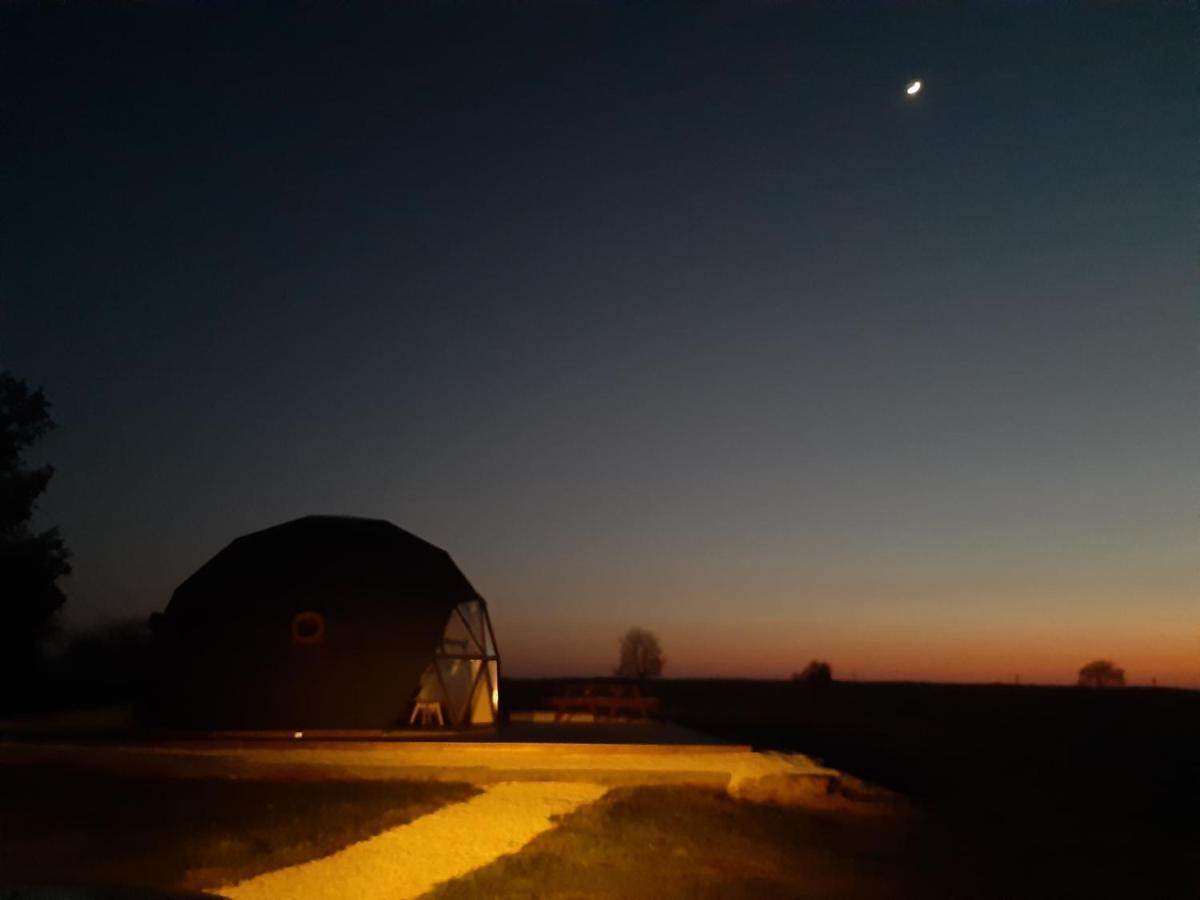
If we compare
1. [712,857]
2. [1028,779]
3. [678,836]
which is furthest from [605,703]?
[712,857]

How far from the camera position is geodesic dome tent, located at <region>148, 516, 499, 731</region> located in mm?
18250

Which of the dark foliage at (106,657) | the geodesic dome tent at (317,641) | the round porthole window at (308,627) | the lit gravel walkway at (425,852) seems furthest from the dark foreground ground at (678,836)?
the dark foliage at (106,657)

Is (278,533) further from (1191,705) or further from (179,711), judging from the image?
(1191,705)

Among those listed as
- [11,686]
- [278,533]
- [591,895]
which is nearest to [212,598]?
[278,533]

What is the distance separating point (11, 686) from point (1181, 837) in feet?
83.9

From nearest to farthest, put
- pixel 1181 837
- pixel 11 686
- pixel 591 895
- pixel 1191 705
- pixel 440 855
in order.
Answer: pixel 591 895, pixel 440 855, pixel 1181 837, pixel 11 686, pixel 1191 705

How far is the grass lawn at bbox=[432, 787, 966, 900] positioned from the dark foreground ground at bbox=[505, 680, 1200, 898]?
1.28 feet

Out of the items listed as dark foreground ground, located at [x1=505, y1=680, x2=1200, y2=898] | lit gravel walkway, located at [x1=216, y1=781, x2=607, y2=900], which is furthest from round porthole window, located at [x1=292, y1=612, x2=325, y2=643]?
dark foreground ground, located at [x1=505, y1=680, x2=1200, y2=898]

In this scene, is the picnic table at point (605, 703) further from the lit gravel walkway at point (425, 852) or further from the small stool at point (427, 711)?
the lit gravel walkway at point (425, 852)

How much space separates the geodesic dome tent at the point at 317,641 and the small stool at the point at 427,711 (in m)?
0.05

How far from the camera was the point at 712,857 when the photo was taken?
1016 centimetres

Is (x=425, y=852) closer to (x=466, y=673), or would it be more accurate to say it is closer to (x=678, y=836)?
(x=678, y=836)

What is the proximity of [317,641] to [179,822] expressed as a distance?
7461mm

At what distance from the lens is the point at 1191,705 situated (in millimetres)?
50969
